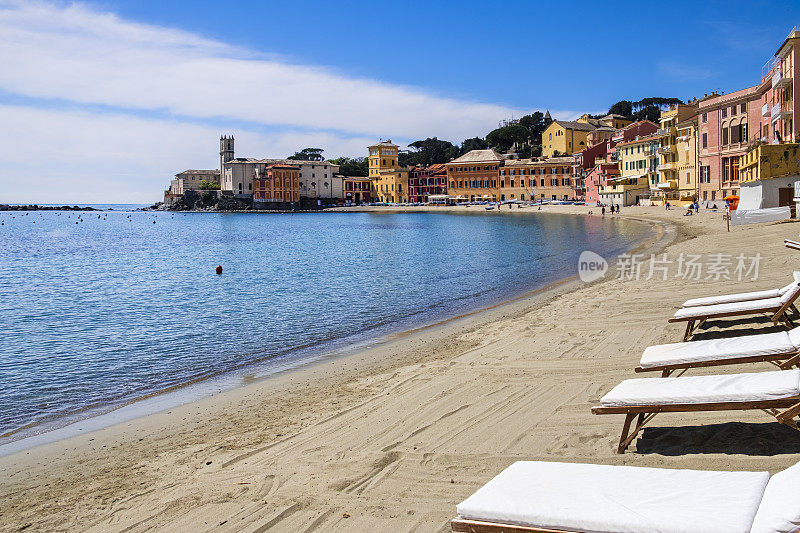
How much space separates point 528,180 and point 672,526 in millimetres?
114168

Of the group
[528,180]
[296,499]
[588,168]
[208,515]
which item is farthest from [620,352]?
[528,180]

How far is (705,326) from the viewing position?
10.4m

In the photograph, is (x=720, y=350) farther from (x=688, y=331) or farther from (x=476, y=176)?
(x=476, y=176)

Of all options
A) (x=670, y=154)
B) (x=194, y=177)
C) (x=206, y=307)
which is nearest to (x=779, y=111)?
(x=670, y=154)

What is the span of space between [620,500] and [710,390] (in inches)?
84.1

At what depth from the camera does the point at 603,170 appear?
294ft

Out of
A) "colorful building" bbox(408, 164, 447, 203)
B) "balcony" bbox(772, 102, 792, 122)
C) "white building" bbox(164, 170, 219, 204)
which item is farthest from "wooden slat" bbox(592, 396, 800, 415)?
"white building" bbox(164, 170, 219, 204)

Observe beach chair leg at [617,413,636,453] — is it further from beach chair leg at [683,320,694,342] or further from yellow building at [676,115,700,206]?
yellow building at [676,115,700,206]

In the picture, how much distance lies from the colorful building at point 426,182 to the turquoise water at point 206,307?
297 feet

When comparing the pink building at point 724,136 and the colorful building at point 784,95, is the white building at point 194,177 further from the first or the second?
the colorful building at point 784,95

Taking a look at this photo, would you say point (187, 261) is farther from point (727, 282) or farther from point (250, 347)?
point (727, 282)

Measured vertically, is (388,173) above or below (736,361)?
above

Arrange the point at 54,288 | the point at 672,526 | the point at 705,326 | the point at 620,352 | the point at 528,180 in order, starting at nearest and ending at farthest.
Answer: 1. the point at 672,526
2. the point at 620,352
3. the point at 705,326
4. the point at 54,288
5. the point at 528,180

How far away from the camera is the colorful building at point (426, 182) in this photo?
133 metres
